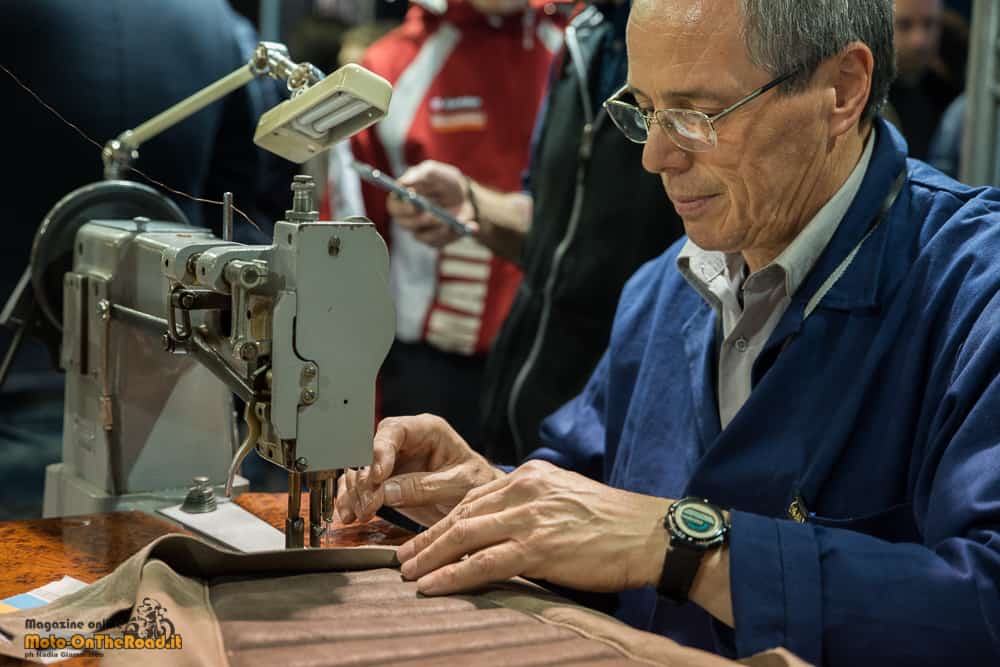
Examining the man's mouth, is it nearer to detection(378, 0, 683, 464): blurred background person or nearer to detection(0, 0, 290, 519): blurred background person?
detection(0, 0, 290, 519): blurred background person

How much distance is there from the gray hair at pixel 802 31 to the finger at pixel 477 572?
2.20ft

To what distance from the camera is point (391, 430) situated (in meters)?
1.67

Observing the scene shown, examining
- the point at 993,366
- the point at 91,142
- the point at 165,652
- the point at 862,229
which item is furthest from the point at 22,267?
the point at 993,366

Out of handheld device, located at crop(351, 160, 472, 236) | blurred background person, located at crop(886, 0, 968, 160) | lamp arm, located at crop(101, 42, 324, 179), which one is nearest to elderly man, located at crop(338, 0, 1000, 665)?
lamp arm, located at crop(101, 42, 324, 179)

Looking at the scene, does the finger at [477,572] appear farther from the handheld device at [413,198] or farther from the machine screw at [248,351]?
Result: the handheld device at [413,198]

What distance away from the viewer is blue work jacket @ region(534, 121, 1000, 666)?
1.25 metres

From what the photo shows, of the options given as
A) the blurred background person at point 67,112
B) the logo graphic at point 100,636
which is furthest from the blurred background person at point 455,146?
the logo graphic at point 100,636

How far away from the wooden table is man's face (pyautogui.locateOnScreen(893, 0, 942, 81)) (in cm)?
279

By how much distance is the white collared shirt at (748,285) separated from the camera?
63.8 inches

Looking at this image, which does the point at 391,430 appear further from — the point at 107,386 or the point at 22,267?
the point at 22,267

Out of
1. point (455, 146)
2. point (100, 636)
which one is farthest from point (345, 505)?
point (455, 146)

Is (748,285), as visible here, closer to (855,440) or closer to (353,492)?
(855,440)

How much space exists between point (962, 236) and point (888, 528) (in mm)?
358

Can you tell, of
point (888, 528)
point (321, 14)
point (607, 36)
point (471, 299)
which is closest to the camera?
point (888, 528)
